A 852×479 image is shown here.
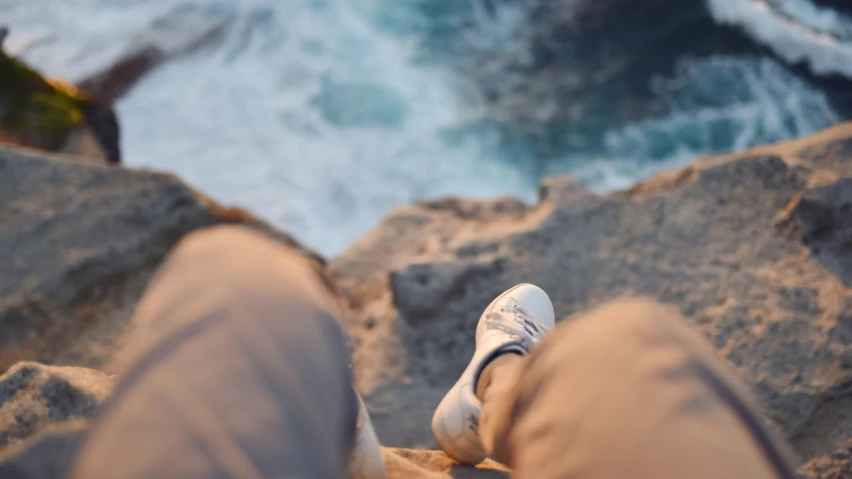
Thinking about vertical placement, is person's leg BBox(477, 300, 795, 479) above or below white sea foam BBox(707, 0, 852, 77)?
above

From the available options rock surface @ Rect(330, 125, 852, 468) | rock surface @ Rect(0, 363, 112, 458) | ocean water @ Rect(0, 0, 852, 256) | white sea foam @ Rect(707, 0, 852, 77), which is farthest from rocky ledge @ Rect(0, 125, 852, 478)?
white sea foam @ Rect(707, 0, 852, 77)

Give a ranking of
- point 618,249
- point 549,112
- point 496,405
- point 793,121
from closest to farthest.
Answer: point 496,405 < point 618,249 < point 793,121 < point 549,112

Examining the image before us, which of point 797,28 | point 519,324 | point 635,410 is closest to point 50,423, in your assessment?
point 519,324

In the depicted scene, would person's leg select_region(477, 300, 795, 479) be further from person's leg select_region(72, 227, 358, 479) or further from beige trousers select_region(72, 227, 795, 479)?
person's leg select_region(72, 227, 358, 479)

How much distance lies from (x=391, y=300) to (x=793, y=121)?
4.07 m

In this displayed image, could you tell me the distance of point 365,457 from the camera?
128cm

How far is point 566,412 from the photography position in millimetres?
920

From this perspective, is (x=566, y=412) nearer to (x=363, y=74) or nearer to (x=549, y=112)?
(x=549, y=112)

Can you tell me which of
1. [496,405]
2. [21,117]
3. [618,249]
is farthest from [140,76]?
[496,405]

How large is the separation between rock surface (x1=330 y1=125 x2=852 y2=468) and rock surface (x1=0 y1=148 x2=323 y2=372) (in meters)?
0.89

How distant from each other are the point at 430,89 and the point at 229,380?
16.2 feet

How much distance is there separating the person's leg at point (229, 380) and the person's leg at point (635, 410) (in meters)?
0.31

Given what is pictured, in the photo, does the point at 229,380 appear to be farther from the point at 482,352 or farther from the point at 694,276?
the point at 694,276

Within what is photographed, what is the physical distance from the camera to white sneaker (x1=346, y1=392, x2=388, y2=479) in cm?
127
